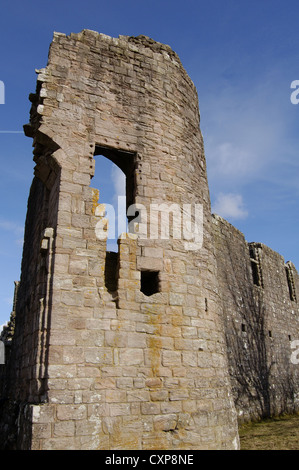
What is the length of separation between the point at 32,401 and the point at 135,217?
8.80 feet

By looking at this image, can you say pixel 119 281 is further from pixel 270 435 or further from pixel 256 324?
pixel 256 324

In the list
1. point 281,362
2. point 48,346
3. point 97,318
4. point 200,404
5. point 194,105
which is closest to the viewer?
point 48,346

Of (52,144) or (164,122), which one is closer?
(52,144)

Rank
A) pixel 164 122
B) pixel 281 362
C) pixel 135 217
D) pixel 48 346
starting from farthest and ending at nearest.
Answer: pixel 281 362
pixel 164 122
pixel 135 217
pixel 48 346

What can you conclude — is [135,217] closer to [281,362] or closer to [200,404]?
[200,404]

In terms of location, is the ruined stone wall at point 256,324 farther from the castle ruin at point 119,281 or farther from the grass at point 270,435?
the castle ruin at point 119,281

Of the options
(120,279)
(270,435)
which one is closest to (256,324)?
(270,435)

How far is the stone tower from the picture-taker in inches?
169

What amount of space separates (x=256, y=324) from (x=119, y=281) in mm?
7869

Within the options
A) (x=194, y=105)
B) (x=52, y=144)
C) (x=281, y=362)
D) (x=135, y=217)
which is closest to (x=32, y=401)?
(x=135, y=217)

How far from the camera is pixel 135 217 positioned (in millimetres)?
5543

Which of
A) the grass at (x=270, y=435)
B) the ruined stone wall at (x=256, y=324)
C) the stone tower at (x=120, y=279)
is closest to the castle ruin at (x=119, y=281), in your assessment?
the stone tower at (x=120, y=279)

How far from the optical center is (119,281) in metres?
4.85

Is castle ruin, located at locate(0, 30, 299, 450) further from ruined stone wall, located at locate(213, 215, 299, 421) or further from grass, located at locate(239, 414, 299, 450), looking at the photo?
ruined stone wall, located at locate(213, 215, 299, 421)
